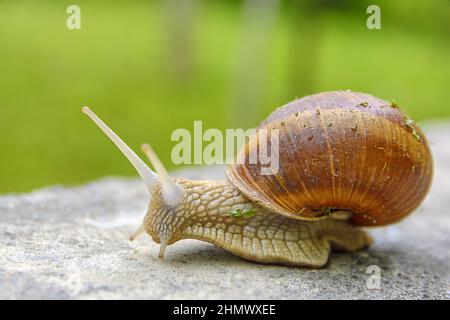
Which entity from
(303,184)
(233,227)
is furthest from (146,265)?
(303,184)

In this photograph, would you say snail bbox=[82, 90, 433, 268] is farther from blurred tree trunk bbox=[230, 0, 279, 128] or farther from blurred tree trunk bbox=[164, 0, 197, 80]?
blurred tree trunk bbox=[164, 0, 197, 80]

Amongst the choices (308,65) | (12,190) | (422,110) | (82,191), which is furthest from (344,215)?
(422,110)

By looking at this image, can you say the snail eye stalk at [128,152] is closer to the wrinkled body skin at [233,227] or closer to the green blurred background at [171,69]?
the wrinkled body skin at [233,227]

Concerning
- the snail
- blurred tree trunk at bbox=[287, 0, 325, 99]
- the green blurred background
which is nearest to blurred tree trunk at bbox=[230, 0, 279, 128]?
the green blurred background

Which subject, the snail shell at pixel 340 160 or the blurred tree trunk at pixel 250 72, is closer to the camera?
the snail shell at pixel 340 160

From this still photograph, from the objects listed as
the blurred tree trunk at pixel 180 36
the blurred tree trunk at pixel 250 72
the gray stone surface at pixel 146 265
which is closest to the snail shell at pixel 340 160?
the gray stone surface at pixel 146 265

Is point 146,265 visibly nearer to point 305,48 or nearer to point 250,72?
point 250,72
